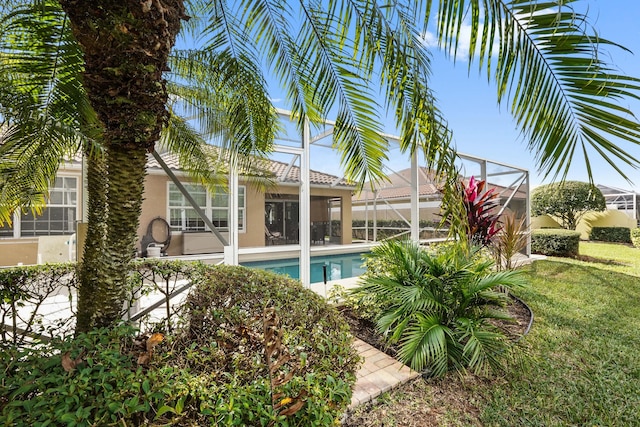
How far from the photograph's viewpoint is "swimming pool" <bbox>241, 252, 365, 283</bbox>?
8.69 metres

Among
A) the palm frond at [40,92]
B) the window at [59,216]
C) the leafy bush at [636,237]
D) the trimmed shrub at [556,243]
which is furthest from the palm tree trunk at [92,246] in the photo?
the leafy bush at [636,237]

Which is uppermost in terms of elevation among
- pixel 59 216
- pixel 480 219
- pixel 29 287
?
pixel 59 216

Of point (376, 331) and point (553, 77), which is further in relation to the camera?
point (376, 331)

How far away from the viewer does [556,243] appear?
1300 cm

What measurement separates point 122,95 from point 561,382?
221 inches

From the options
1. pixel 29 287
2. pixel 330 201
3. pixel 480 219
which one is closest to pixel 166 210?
pixel 29 287

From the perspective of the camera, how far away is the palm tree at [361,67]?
6.30 feet

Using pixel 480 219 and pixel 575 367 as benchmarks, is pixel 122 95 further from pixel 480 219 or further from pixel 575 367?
pixel 480 219

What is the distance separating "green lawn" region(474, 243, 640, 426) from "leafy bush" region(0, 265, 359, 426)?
7.72ft

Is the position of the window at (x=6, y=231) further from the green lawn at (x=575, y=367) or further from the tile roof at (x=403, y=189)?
the green lawn at (x=575, y=367)

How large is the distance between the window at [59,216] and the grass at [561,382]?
374 inches

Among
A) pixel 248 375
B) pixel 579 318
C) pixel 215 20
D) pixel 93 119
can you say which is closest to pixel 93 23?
pixel 93 119

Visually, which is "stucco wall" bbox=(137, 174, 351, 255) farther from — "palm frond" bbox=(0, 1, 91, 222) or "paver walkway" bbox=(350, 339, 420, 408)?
"paver walkway" bbox=(350, 339, 420, 408)

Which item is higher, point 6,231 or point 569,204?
point 569,204
